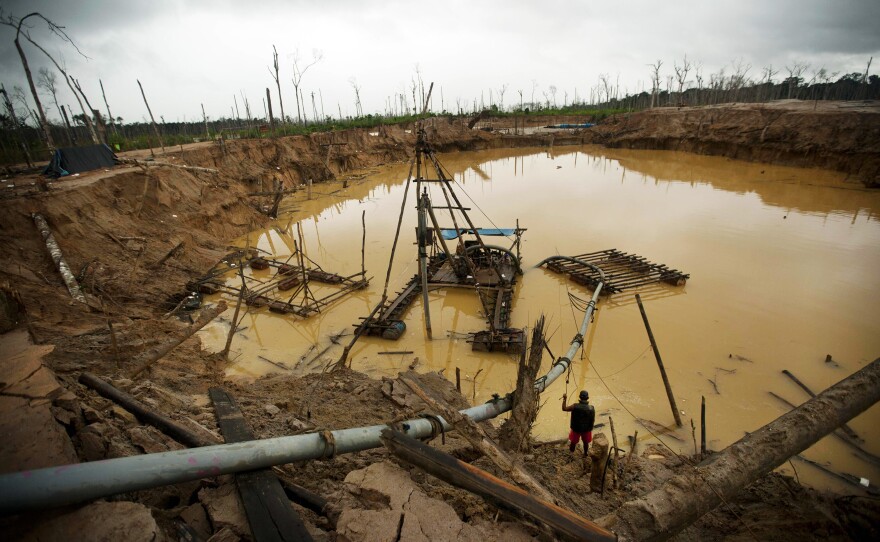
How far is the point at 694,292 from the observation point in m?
10.7

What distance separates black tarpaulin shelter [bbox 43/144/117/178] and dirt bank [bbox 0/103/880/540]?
831 mm

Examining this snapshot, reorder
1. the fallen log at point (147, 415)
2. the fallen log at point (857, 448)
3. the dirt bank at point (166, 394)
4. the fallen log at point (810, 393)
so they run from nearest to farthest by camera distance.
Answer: the dirt bank at point (166, 394) < the fallen log at point (147, 415) < the fallen log at point (857, 448) < the fallen log at point (810, 393)

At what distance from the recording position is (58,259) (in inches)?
369

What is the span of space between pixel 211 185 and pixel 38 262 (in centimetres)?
932

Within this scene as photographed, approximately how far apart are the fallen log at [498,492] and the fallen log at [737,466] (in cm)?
33

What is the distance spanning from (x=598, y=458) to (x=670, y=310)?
7.83m

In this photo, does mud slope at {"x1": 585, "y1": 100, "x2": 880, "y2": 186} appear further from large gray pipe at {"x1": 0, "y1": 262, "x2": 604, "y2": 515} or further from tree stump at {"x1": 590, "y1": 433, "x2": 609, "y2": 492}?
large gray pipe at {"x1": 0, "y1": 262, "x2": 604, "y2": 515}

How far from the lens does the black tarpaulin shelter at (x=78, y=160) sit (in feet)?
47.5

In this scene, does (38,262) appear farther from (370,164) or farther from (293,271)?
(370,164)

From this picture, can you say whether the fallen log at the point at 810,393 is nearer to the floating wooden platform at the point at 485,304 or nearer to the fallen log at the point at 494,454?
the floating wooden platform at the point at 485,304

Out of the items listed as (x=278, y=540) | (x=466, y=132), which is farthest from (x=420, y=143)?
(x=466, y=132)

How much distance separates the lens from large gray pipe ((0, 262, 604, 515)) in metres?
1.85

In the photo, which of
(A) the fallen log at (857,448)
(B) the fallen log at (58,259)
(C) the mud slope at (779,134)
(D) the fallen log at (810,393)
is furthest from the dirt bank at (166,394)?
(C) the mud slope at (779,134)

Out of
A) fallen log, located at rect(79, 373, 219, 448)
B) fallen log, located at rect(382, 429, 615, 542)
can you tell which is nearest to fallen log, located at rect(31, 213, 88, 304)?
fallen log, located at rect(79, 373, 219, 448)
